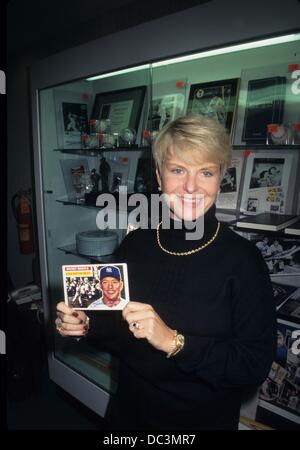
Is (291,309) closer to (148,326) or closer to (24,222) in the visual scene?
(148,326)

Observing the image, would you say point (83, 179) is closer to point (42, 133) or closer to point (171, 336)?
point (42, 133)

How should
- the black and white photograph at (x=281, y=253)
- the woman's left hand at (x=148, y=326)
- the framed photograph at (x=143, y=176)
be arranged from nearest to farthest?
the woman's left hand at (x=148, y=326) < the black and white photograph at (x=281, y=253) < the framed photograph at (x=143, y=176)

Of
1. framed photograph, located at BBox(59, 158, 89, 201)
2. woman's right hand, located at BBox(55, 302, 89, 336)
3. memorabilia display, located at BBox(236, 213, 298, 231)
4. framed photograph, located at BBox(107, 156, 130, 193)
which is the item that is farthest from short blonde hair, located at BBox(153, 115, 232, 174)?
framed photograph, located at BBox(59, 158, 89, 201)

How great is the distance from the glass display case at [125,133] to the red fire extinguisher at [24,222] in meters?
1.30

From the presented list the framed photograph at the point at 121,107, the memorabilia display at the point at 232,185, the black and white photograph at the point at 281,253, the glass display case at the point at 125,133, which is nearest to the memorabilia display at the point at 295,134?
the glass display case at the point at 125,133

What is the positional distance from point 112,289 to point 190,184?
0.49 meters

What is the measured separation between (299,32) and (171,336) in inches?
47.1

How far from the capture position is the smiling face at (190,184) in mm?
1174

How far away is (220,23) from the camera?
1311 mm

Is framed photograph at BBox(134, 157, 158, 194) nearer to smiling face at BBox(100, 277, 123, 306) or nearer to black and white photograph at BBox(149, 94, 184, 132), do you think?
black and white photograph at BBox(149, 94, 184, 132)

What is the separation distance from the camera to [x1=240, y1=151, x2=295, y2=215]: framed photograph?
165 cm

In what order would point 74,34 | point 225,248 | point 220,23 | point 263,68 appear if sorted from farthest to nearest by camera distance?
point 74,34 → point 263,68 → point 220,23 → point 225,248

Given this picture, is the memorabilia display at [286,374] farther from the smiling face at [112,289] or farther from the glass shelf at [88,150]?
the glass shelf at [88,150]

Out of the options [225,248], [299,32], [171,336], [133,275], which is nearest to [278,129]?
[299,32]
